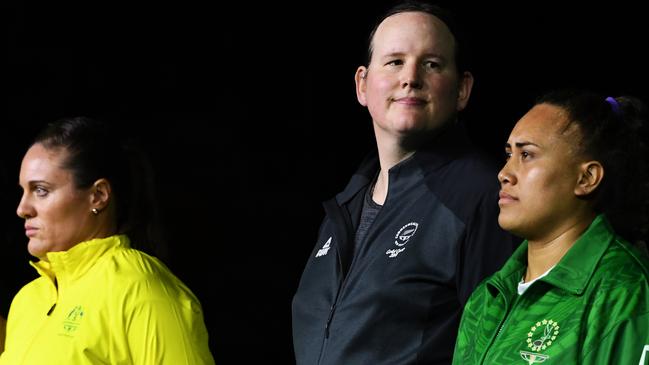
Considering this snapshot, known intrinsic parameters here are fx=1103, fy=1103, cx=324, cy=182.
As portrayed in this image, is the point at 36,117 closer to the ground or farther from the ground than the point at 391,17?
closer to the ground

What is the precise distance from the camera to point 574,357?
1.79 metres

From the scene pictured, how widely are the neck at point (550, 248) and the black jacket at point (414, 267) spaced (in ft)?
0.54

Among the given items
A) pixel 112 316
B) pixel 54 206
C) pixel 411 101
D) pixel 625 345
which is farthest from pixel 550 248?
pixel 54 206

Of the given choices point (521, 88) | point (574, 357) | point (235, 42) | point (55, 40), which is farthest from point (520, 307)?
point (55, 40)

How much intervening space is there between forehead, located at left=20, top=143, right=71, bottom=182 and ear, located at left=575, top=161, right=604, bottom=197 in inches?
48.7

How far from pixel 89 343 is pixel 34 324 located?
284 millimetres

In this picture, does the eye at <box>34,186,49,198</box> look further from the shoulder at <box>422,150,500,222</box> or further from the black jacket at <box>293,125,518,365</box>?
the shoulder at <box>422,150,500,222</box>

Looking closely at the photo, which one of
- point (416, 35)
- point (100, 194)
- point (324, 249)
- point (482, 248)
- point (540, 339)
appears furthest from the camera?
point (100, 194)

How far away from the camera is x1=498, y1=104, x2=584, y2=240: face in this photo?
6.38 ft

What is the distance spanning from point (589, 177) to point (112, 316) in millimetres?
1091

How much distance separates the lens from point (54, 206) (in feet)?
8.45

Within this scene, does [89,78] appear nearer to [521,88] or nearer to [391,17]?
[521,88]

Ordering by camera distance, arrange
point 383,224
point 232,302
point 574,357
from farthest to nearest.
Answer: point 232,302
point 383,224
point 574,357

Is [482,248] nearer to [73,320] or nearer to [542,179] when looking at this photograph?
[542,179]
